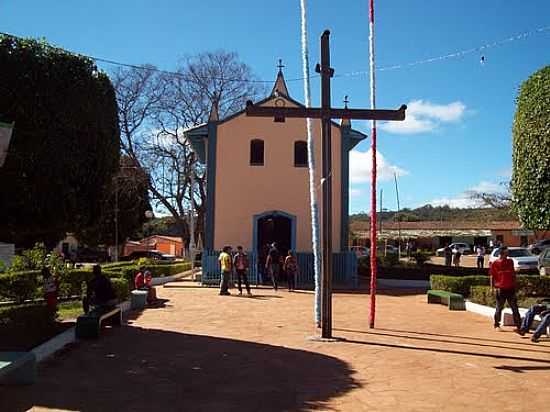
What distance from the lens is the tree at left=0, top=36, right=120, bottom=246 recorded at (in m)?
10.4

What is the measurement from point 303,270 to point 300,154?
4632 mm

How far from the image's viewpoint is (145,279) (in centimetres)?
1641

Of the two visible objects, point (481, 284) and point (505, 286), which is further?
point (481, 284)

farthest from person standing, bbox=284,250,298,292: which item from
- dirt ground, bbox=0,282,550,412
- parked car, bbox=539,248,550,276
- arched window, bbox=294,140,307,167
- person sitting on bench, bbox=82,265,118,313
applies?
parked car, bbox=539,248,550,276

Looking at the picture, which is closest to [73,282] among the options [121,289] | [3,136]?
[121,289]

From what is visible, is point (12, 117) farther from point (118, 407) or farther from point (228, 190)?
point (228, 190)

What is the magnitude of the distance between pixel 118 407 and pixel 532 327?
8298 millimetres

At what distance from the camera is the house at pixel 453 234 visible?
66.4 meters

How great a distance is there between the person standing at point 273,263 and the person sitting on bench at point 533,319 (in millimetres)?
10464

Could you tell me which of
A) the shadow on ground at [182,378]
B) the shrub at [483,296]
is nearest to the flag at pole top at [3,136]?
the shadow on ground at [182,378]

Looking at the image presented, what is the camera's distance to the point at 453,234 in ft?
231

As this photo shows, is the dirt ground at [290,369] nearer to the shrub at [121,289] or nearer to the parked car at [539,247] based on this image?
the shrub at [121,289]

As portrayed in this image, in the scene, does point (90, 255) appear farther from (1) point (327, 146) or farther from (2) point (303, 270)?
(1) point (327, 146)

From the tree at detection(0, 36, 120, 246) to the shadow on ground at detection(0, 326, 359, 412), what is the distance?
2579mm
